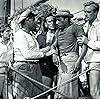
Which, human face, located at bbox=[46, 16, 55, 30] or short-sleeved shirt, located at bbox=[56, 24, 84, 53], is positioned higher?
human face, located at bbox=[46, 16, 55, 30]

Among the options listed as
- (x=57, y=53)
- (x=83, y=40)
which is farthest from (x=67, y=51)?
(x=83, y=40)

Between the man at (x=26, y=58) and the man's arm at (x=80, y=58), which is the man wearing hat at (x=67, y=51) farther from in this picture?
the man at (x=26, y=58)

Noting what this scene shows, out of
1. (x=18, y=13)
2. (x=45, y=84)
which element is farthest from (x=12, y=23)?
(x=45, y=84)

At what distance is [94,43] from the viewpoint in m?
5.17

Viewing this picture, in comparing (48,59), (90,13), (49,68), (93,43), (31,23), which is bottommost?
(49,68)

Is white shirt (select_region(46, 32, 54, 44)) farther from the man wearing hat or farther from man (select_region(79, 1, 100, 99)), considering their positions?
man (select_region(79, 1, 100, 99))

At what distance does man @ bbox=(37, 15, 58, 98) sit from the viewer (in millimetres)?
5359

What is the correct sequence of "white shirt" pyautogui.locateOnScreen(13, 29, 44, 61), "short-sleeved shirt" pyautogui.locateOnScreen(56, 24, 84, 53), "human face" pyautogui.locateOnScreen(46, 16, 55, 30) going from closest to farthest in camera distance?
"white shirt" pyautogui.locateOnScreen(13, 29, 44, 61), "short-sleeved shirt" pyautogui.locateOnScreen(56, 24, 84, 53), "human face" pyautogui.locateOnScreen(46, 16, 55, 30)

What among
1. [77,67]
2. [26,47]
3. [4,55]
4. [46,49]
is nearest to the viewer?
[26,47]

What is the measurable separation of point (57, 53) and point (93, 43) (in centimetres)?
52

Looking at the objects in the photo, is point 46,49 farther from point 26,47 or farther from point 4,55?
point 4,55

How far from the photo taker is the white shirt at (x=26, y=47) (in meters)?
4.95

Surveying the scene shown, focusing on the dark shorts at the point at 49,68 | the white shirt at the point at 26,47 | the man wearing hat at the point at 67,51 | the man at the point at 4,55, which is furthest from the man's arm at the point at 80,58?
the man at the point at 4,55

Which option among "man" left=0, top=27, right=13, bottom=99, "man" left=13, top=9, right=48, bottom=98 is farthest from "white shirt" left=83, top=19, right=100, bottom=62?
"man" left=0, top=27, right=13, bottom=99
